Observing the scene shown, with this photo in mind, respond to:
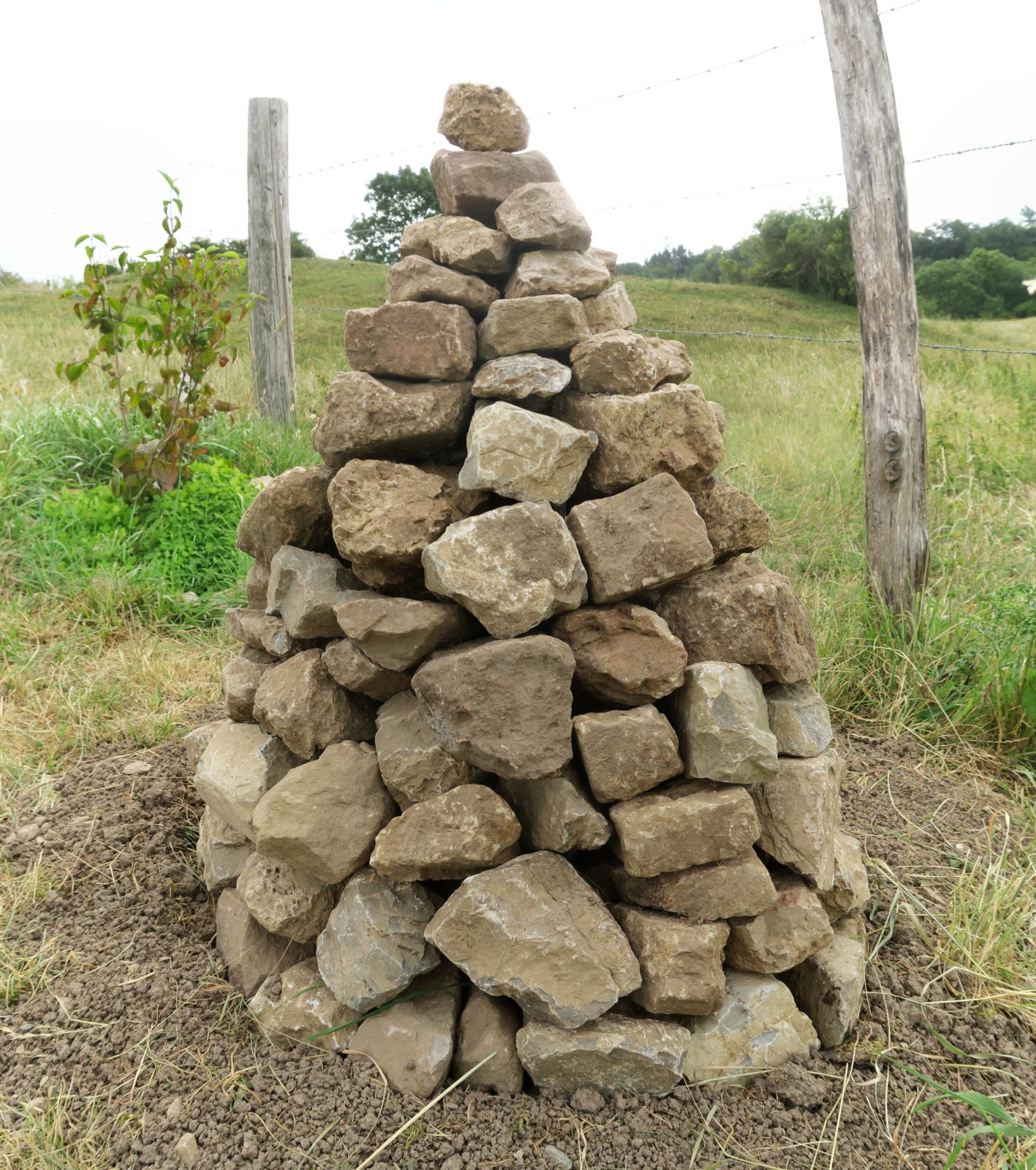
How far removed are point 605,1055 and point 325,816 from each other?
89cm

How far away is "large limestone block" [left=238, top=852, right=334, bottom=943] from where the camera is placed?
2.52 m

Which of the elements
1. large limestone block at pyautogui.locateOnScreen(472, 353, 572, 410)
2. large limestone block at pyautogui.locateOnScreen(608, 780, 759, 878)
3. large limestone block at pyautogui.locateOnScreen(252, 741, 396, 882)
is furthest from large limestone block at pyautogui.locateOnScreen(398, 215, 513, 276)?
large limestone block at pyautogui.locateOnScreen(608, 780, 759, 878)

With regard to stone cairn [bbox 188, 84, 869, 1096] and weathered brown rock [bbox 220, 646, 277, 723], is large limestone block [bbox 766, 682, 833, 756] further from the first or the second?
weathered brown rock [bbox 220, 646, 277, 723]

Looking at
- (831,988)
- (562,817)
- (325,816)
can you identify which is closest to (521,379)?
(562,817)

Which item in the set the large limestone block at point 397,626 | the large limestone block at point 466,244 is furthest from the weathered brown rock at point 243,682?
the large limestone block at point 466,244

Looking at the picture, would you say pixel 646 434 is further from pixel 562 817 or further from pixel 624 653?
pixel 562 817

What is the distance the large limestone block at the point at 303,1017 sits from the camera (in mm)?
2363

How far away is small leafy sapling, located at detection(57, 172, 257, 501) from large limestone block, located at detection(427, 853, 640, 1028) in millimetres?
4126

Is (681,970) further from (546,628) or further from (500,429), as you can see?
(500,429)

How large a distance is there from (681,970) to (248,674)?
154 cm

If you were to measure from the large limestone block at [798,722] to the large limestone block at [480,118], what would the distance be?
1843 mm

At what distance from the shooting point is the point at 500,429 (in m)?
2.36

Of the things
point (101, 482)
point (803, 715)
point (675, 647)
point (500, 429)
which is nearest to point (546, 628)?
point (675, 647)

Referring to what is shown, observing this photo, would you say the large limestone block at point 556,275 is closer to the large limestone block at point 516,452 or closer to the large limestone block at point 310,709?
the large limestone block at point 516,452
